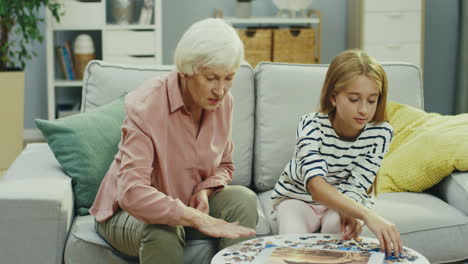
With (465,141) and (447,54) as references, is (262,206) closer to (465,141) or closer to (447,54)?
(465,141)

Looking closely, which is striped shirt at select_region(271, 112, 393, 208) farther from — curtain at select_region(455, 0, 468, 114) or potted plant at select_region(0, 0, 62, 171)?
curtain at select_region(455, 0, 468, 114)

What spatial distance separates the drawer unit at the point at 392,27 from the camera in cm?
449

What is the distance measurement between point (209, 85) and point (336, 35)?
3646 millimetres

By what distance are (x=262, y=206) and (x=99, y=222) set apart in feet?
2.01

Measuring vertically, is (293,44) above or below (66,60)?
above

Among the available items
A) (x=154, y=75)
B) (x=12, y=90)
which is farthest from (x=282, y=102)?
(x=12, y=90)

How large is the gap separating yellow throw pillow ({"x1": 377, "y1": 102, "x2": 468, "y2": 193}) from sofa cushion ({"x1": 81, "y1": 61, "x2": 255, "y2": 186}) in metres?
0.49

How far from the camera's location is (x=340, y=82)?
5.88 feet

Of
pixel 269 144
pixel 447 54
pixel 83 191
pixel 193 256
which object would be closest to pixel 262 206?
pixel 269 144

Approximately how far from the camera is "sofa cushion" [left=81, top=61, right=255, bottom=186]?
2.34 metres

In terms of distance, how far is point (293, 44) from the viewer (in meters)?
4.55

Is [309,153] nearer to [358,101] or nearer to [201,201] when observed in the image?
[358,101]

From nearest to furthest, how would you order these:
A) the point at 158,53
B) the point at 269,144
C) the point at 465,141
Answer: the point at 465,141
the point at 269,144
the point at 158,53

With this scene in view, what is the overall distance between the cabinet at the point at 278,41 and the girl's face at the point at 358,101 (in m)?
2.78
